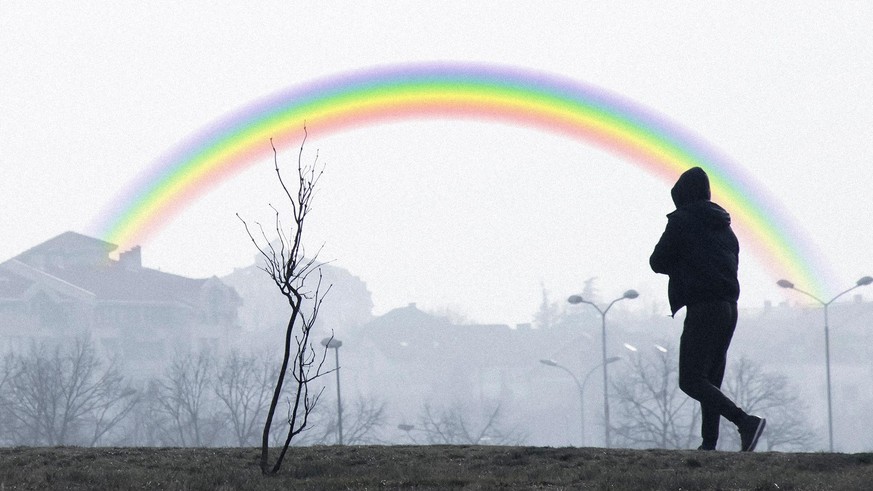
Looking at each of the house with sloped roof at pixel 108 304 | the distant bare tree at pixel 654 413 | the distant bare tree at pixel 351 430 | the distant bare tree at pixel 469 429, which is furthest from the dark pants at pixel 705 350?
the house with sloped roof at pixel 108 304

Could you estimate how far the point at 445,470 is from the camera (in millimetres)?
10562

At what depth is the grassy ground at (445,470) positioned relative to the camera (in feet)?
31.4

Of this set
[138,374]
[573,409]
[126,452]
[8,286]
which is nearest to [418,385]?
[573,409]

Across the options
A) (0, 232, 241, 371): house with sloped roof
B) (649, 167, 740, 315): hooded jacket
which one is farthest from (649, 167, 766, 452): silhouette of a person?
(0, 232, 241, 371): house with sloped roof

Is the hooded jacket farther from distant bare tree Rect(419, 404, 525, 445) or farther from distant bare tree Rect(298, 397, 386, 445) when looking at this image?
distant bare tree Rect(419, 404, 525, 445)

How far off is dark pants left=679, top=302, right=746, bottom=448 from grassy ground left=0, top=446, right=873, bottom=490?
53 centimetres

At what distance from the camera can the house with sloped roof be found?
279ft

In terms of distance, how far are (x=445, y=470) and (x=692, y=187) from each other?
3876mm

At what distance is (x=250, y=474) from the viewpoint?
33.8 feet

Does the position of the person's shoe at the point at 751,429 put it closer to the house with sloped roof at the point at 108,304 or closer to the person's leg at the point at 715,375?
the person's leg at the point at 715,375

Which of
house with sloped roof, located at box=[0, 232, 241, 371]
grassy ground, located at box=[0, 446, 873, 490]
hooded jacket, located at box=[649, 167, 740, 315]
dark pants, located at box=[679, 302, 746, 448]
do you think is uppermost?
house with sloped roof, located at box=[0, 232, 241, 371]

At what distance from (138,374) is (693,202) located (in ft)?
259

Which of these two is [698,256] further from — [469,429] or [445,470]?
[469,429]

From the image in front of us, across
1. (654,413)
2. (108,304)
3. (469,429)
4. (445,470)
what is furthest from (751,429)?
(108,304)
